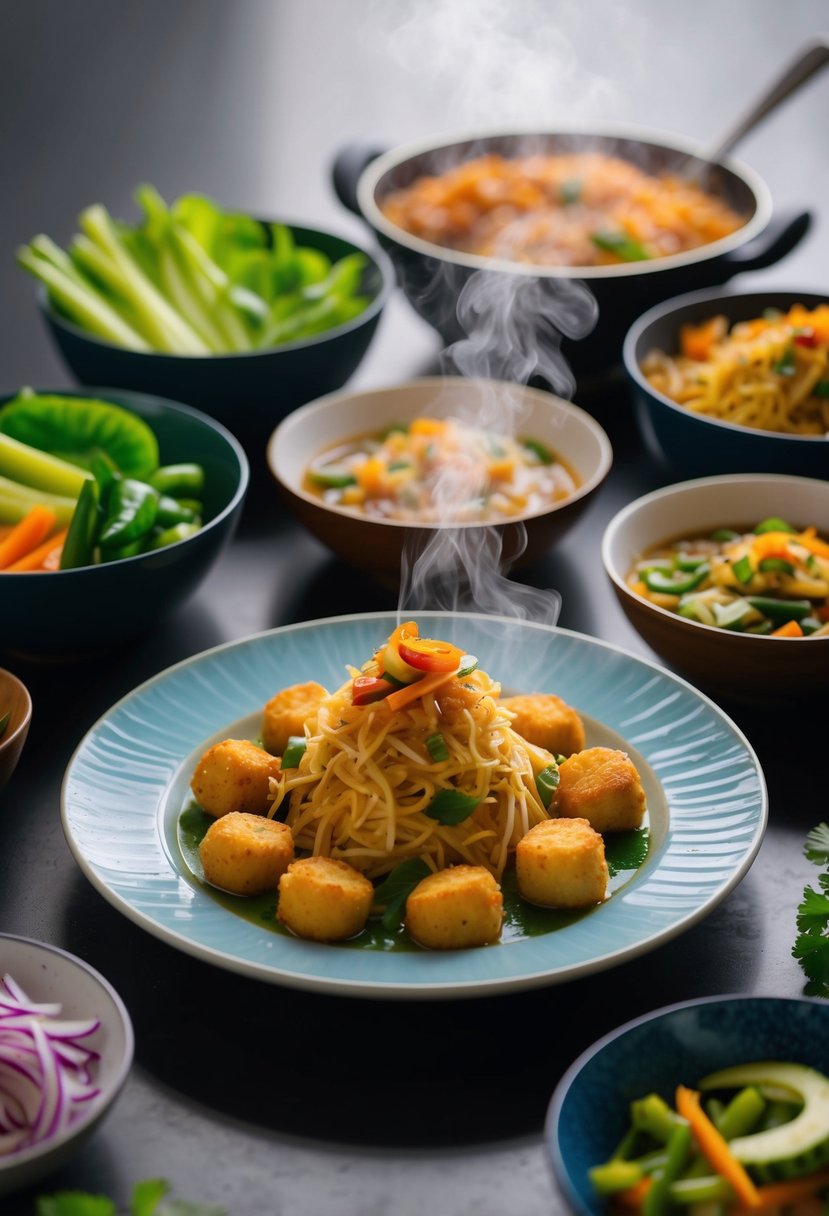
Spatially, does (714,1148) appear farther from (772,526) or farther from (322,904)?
(772,526)

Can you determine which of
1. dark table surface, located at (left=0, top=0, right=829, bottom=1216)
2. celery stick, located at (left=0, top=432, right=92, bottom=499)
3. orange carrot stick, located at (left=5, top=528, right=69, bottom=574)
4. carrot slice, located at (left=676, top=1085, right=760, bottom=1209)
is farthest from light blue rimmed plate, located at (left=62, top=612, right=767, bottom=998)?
celery stick, located at (left=0, top=432, right=92, bottom=499)

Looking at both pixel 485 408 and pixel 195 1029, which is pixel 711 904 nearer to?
pixel 195 1029

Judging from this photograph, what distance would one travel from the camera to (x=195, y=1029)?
2209mm

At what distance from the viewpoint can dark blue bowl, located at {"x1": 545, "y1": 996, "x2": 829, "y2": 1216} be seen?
181 centimetres

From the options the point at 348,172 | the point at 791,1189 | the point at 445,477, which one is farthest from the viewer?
the point at 348,172

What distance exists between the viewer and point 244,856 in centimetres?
228

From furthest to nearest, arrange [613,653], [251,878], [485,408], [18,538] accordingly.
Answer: [485,408], [18,538], [613,653], [251,878]

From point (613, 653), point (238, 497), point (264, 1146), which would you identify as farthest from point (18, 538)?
point (264, 1146)

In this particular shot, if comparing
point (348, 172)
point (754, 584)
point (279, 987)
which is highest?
point (348, 172)

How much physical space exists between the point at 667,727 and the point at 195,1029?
102 cm

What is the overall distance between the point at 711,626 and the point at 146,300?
2063mm

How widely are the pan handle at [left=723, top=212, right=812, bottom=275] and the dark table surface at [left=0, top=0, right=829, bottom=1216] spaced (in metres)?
0.51

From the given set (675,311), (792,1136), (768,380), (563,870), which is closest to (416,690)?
(563,870)

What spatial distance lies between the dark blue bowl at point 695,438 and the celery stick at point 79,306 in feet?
4.53
